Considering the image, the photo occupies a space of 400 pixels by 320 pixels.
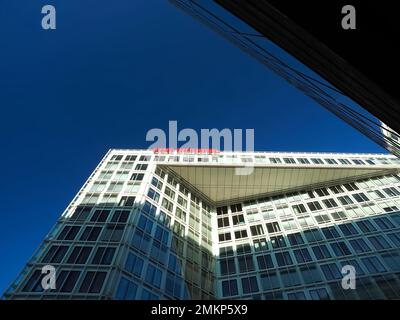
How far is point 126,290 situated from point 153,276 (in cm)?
404

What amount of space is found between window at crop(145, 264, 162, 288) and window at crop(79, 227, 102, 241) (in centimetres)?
683

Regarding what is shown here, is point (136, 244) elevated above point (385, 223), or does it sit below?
below

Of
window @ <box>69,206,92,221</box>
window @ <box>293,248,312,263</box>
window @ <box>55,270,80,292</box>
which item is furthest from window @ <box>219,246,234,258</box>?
window @ <box>55,270,80,292</box>

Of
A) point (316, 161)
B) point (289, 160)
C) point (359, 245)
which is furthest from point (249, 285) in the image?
point (316, 161)

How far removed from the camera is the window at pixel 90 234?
29777 mm

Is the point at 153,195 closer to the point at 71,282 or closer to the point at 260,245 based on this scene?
the point at 71,282

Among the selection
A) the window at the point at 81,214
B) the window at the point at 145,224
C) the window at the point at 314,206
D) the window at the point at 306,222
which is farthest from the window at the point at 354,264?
the window at the point at 81,214

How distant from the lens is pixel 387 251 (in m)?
35.3

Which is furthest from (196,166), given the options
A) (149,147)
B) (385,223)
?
(385,223)

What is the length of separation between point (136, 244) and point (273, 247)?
20.0 metres

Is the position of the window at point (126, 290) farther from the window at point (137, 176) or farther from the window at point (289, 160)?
the window at point (289, 160)

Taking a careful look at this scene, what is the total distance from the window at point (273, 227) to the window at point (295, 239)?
224 cm

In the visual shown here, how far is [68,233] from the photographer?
30219mm
